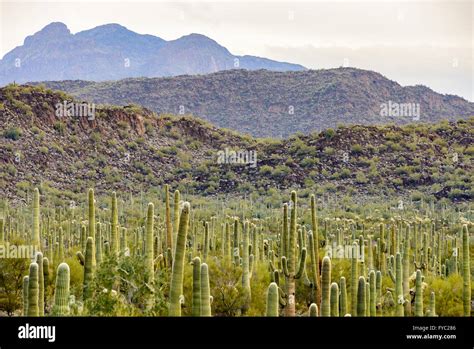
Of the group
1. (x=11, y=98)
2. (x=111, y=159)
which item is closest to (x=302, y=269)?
(x=111, y=159)

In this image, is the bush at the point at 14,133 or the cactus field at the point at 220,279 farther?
the bush at the point at 14,133

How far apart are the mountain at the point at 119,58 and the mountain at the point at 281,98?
3.27 m

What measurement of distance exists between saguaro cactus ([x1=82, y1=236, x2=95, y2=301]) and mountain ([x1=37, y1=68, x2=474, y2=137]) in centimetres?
5876

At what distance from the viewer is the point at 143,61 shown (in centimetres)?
9188

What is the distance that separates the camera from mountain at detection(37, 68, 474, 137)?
68375 mm

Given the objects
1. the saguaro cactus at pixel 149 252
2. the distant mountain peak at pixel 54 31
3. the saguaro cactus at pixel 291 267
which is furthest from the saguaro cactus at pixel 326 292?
the distant mountain peak at pixel 54 31

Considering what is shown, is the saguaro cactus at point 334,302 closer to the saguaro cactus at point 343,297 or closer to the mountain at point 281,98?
the saguaro cactus at point 343,297

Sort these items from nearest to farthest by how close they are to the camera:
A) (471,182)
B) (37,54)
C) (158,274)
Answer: (158,274) → (471,182) → (37,54)

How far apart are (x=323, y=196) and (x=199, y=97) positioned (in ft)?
133

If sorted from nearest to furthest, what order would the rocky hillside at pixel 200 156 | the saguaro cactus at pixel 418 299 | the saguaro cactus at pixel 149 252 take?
1. the saguaro cactus at pixel 149 252
2. the saguaro cactus at pixel 418 299
3. the rocky hillside at pixel 200 156

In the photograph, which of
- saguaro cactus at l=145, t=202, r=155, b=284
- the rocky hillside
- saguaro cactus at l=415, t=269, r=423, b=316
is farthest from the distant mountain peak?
the rocky hillside

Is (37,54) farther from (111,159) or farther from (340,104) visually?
(340,104)

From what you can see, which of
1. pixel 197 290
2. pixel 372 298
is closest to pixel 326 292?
pixel 197 290

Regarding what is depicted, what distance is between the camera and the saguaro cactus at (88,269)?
292 inches
